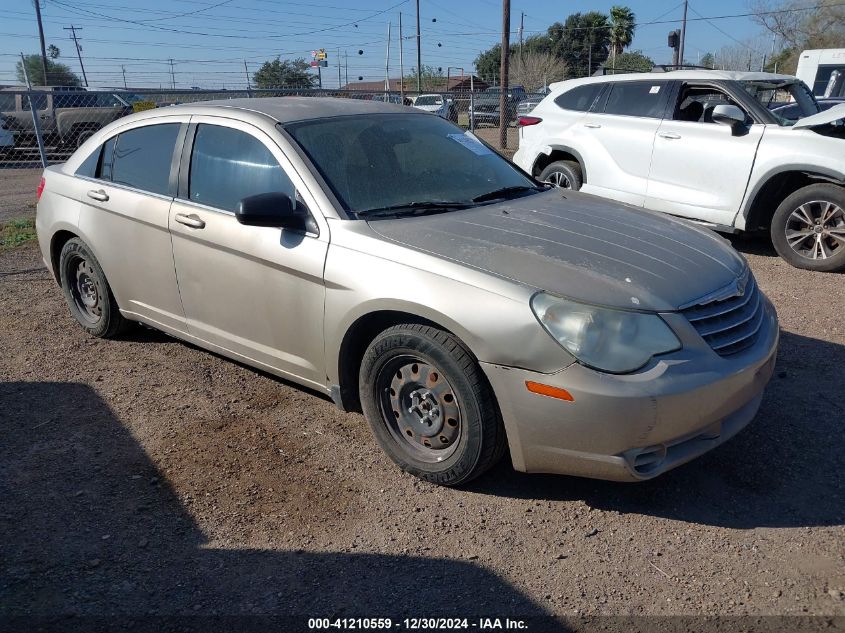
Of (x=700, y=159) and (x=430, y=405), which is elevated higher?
(x=700, y=159)

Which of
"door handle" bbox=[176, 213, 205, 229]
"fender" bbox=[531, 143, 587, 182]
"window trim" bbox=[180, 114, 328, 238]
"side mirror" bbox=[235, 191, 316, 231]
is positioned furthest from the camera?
"fender" bbox=[531, 143, 587, 182]

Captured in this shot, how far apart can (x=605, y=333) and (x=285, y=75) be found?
108ft

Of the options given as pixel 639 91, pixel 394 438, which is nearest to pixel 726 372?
pixel 394 438

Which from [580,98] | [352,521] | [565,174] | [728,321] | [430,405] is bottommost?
[352,521]

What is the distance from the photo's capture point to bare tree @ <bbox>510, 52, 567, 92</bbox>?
46.4 metres

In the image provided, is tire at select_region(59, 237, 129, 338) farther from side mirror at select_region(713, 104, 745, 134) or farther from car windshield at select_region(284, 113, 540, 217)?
side mirror at select_region(713, 104, 745, 134)

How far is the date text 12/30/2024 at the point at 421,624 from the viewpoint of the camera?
2.56m

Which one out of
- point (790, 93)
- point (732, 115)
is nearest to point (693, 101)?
point (732, 115)

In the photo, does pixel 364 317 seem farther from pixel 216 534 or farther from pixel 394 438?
pixel 216 534

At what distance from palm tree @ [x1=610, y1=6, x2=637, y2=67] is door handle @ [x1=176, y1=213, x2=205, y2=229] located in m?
55.4

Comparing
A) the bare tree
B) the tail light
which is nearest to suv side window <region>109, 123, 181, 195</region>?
the tail light

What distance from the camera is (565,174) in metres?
8.45

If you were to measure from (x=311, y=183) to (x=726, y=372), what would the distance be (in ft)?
6.92

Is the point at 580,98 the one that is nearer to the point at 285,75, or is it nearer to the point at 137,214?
the point at 137,214
